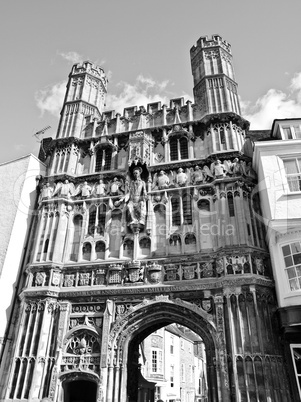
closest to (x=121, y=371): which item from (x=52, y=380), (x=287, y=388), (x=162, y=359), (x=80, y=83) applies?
(x=52, y=380)

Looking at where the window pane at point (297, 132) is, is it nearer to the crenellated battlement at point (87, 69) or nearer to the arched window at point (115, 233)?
the arched window at point (115, 233)

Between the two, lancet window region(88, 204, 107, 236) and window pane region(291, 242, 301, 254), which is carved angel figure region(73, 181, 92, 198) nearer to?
lancet window region(88, 204, 107, 236)

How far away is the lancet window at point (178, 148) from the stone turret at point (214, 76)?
235 cm

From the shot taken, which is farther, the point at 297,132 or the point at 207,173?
the point at 207,173

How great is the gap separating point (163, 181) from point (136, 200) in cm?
200

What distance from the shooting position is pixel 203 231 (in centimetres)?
1748

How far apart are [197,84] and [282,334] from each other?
1657 cm

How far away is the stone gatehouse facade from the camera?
1466cm

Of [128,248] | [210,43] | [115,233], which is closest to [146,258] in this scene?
[128,248]

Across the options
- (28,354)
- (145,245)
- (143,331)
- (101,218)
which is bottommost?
(28,354)

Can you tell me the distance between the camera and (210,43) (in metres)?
24.3

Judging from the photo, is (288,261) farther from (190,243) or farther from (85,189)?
(85,189)

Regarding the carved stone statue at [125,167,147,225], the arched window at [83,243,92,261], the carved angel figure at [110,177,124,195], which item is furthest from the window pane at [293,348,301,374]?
the carved angel figure at [110,177,124,195]

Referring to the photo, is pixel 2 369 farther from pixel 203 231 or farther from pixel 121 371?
pixel 203 231
